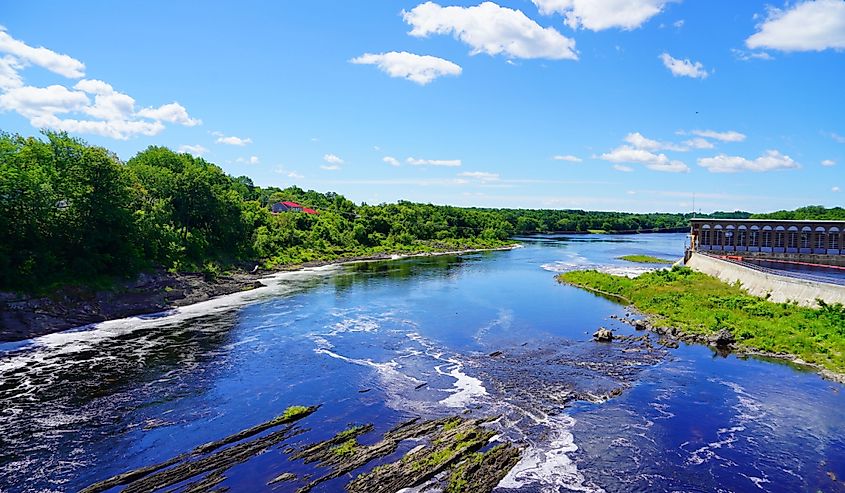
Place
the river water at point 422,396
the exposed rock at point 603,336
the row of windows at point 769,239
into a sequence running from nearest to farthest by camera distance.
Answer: the river water at point 422,396 → the exposed rock at point 603,336 → the row of windows at point 769,239

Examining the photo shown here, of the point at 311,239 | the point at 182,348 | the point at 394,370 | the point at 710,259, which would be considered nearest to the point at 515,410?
the point at 394,370

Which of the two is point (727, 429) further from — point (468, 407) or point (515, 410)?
point (468, 407)

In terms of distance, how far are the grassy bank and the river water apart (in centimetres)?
303

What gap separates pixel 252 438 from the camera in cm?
1894

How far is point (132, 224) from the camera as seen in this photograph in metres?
45.2

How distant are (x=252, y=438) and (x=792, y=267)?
2207 inches

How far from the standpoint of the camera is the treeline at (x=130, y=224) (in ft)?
123

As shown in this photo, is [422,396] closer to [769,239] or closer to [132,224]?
[132,224]

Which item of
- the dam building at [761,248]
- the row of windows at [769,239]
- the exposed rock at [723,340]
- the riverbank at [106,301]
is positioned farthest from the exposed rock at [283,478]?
the row of windows at [769,239]

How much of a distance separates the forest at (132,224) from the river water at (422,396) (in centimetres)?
803

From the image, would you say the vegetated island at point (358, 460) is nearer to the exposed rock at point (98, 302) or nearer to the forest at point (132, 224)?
the exposed rock at point (98, 302)

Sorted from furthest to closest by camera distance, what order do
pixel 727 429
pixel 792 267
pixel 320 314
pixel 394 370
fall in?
pixel 792 267
pixel 320 314
pixel 394 370
pixel 727 429

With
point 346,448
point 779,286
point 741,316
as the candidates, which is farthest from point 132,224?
point 779,286

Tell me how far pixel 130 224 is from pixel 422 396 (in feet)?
112
